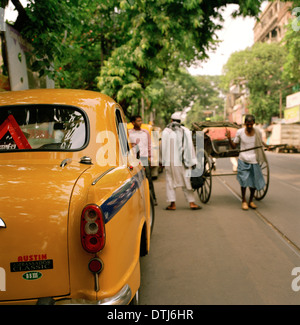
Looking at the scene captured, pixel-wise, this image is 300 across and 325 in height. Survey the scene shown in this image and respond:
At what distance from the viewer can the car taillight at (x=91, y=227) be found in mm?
2086

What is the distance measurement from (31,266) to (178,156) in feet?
18.0

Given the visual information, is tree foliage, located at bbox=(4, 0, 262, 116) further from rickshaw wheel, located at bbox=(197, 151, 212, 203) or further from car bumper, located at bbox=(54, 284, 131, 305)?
car bumper, located at bbox=(54, 284, 131, 305)

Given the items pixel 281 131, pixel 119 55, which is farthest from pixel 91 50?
pixel 281 131

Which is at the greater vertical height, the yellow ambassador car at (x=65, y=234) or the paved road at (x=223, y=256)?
the yellow ambassador car at (x=65, y=234)

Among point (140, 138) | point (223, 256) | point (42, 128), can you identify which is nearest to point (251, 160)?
point (140, 138)

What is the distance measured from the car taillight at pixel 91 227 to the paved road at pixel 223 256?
1.52 metres

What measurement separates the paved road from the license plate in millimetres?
1545

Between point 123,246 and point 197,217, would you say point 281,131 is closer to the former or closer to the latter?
point 197,217

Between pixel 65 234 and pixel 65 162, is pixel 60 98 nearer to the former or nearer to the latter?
pixel 65 162

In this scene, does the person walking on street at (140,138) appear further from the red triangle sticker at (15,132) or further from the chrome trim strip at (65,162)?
the chrome trim strip at (65,162)

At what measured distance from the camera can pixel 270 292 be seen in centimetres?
352

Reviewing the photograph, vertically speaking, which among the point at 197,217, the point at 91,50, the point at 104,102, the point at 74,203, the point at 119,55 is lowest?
the point at 197,217

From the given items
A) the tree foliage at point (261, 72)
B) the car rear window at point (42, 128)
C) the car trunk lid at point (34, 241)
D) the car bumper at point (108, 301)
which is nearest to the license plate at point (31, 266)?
the car trunk lid at point (34, 241)
